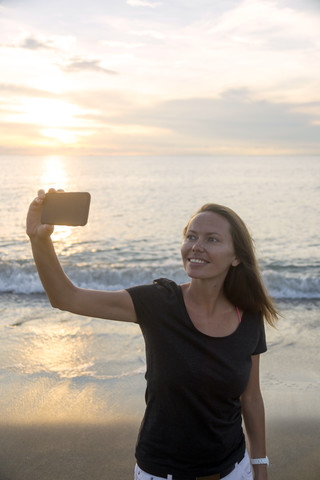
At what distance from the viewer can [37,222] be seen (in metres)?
2.12

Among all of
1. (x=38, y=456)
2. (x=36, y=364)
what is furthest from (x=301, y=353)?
(x=38, y=456)

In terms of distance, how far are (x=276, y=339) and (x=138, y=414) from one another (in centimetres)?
345

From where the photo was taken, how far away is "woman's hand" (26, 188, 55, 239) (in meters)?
2.08

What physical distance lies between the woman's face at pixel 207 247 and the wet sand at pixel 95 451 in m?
2.34

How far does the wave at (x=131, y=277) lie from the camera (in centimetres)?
1241

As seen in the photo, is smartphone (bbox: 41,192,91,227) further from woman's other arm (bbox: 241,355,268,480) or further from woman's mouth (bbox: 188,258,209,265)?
woman's other arm (bbox: 241,355,268,480)

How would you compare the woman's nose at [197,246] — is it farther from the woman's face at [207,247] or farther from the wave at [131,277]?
the wave at [131,277]

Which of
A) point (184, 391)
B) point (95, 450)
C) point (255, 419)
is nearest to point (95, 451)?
point (95, 450)

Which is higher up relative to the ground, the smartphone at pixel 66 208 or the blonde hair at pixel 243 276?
the smartphone at pixel 66 208

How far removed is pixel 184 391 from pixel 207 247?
71 cm

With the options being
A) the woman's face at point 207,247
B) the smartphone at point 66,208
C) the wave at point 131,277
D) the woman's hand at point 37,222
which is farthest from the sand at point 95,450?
the wave at point 131,277

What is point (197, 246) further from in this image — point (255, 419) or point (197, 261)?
point (255, 419)

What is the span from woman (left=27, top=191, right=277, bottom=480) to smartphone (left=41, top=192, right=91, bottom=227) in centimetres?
5

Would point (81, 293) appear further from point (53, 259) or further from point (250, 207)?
point (250, 207)
